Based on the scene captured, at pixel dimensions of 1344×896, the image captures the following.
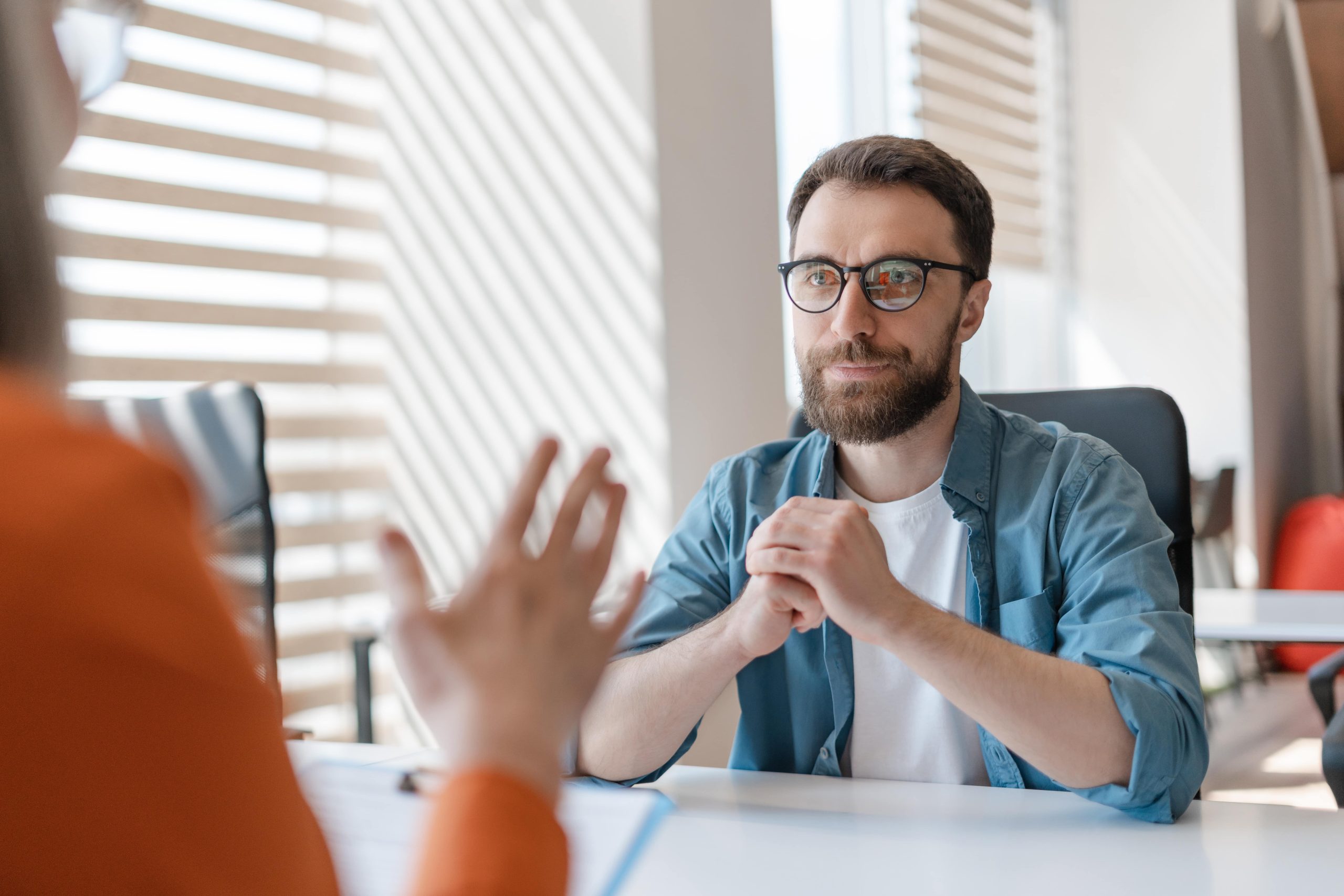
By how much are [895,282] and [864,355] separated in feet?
0.33

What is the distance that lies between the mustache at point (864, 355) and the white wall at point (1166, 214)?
12.9 ft

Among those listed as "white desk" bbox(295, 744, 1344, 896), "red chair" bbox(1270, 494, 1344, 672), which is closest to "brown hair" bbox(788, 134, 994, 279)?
"white desk" bbox(295, 744, 1344, 896)

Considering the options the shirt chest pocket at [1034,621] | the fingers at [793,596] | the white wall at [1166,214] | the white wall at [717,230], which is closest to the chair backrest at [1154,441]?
the shirt chest pocket at [1034,621]

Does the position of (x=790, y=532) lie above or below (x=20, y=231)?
below

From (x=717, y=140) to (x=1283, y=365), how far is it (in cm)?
408

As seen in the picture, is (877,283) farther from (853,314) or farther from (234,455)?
(234,455)

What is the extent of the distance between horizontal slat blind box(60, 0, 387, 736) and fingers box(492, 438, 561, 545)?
1.86 metres

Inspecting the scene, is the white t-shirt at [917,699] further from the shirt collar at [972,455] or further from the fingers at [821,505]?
the fingers at [821,505]

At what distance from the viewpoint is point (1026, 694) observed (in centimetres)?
120

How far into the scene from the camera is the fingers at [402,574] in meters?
0.47

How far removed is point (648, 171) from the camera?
237cm

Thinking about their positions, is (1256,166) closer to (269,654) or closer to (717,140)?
(717,140)

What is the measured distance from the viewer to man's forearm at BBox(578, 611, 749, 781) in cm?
134

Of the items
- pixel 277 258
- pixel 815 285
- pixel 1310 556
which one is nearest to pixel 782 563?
pixel 815 285
